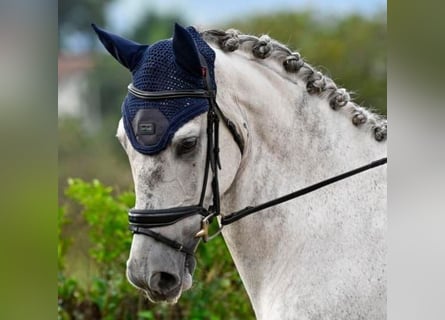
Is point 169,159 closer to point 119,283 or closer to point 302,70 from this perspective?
point 302,70

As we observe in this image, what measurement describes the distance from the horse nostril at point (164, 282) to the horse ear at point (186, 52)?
21.0 inches

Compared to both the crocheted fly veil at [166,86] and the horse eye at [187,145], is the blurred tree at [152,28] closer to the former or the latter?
the crocheted fly veil at [166,86]

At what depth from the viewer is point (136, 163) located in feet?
5.82

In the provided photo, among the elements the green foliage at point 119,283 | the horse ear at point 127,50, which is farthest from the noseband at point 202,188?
the green foliage at point 119,283

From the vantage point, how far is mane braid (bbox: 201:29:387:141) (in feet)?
6.58

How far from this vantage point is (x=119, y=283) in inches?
159

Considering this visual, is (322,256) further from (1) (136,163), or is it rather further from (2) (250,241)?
(1) (136,163)

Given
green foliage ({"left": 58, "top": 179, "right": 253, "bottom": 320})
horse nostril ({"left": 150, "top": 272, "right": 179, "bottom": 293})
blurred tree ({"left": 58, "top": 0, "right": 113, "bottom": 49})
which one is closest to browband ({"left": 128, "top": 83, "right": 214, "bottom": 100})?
horse nostril ({"left": 150, "top": 272, "right": 179, "bottom": 293})

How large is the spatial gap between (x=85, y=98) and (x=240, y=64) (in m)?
3.69

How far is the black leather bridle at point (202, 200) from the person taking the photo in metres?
1.73

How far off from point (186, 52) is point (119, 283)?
2.52 m

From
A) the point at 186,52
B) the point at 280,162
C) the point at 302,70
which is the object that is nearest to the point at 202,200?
the point at 280,162

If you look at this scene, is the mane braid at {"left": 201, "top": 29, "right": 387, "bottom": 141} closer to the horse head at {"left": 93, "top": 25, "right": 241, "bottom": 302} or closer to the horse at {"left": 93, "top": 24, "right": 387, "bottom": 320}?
the horse at {"left": 93, "top": 24, "right": 387, "bottom": 320}
